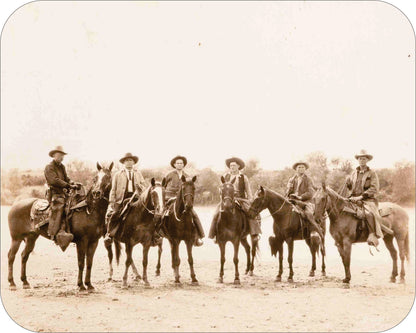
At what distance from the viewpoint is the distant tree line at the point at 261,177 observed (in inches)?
478

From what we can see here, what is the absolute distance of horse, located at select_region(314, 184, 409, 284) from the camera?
1153cm

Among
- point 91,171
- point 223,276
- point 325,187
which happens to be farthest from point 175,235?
point 325,187

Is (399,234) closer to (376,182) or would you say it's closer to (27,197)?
(376,182)

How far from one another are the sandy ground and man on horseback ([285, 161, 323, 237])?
193 centimetres

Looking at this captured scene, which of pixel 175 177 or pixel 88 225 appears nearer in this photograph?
pixel 88 225

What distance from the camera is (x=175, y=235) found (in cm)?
1178

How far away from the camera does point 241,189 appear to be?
496 inches

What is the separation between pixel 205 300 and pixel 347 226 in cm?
419

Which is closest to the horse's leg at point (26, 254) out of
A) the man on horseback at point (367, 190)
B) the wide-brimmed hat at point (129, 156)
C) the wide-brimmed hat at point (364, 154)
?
the wide-brimmed hat at point (129, 156)

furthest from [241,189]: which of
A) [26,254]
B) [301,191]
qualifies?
[26,254]

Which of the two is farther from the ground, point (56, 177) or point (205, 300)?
point (56, 177)

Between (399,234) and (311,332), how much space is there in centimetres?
491

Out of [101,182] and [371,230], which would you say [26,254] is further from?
[371,230]

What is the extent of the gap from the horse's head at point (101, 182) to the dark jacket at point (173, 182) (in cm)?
204
